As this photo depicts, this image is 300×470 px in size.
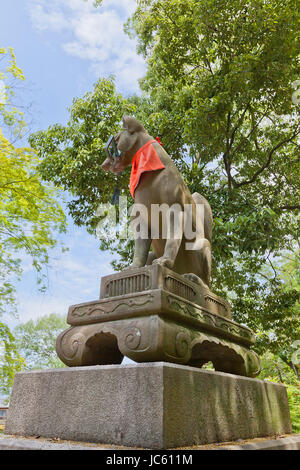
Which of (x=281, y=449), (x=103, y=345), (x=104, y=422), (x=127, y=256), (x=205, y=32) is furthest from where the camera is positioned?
(x=127, y=256)

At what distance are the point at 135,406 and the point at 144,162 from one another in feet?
6.80

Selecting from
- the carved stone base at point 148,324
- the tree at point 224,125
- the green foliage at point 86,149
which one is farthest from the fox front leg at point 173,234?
the green foliage at point 86,149

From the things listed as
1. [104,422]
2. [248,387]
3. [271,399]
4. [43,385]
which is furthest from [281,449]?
[43,385]

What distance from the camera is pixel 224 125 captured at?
807 cm

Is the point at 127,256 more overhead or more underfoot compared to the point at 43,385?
more overhead

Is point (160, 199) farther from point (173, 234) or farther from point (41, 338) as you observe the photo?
point (41, 338)

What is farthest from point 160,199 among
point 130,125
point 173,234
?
point 130,125

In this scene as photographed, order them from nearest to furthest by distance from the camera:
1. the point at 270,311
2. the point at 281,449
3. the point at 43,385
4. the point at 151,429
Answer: the point at 151,429 < the point at 281,449 < the point at 43,385 < the point at 270,311

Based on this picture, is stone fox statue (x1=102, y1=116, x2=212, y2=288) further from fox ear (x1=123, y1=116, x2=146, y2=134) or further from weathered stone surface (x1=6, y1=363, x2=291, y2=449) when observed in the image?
weathered stone surface (x1=6, y1=363, x2=291, y2=449)

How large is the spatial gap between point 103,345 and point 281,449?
1.43 metres

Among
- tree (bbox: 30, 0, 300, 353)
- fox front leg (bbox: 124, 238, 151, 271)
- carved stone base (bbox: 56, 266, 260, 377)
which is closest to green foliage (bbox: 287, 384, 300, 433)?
tree (bbox: 30, 0, 300, 353)

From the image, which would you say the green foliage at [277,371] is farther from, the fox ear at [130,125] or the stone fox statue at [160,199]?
the fox ear at [130,125]

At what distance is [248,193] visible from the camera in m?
9.27
